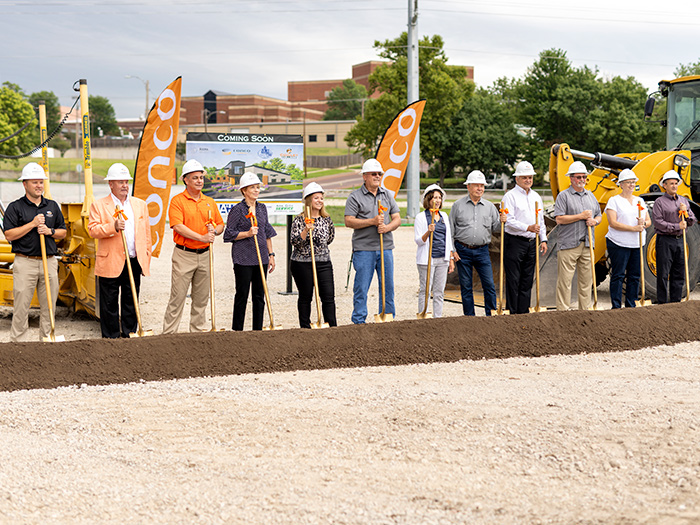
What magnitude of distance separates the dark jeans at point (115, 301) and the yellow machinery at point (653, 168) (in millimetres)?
4712

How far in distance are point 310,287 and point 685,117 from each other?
6.51 metres

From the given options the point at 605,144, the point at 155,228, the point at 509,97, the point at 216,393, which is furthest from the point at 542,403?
the point at 509,97

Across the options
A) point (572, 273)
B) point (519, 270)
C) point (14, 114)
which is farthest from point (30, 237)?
point (14, 114)

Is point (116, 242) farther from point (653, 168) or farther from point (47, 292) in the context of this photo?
point (653, 168)

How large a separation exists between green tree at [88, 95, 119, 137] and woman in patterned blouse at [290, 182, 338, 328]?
103 metres

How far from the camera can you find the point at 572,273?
7.62 metres

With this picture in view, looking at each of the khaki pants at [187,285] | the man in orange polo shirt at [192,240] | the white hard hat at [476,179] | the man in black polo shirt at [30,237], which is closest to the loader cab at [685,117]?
the white hard hat at [476,179]

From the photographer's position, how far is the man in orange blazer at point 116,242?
6.27 metres

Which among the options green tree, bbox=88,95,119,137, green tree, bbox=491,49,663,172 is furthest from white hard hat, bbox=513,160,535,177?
green tree, bbox=88,95,119,137

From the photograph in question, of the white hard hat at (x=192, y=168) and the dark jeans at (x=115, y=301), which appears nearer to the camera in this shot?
the dark jeans at (x=115, y=301)

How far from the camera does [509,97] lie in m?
62.6

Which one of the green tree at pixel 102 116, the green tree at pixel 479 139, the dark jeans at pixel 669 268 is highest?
the green tree at pixel 102 116

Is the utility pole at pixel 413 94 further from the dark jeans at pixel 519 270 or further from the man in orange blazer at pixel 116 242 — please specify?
the man in orange blazer at pixel 116 242

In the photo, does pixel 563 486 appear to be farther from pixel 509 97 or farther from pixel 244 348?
pixel 509 97
